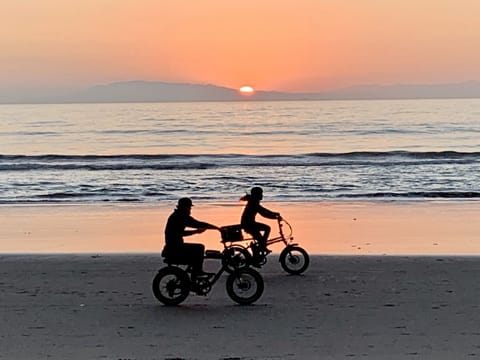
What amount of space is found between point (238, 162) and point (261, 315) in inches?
Result: 1178

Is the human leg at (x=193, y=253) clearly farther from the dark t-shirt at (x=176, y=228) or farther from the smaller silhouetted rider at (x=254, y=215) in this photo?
the smaller silhouetted rider at (x=254, y=215)

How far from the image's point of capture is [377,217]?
60.3 feet

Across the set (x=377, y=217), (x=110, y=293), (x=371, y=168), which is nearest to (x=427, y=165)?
(x=371, y=168)

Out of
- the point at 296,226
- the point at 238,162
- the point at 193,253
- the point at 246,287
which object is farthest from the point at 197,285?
the point at 238,162

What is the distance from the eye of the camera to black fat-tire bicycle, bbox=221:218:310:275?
9117 mm

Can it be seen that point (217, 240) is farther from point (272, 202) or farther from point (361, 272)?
point (272, 202)

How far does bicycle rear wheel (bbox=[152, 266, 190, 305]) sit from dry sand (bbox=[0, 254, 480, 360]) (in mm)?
155

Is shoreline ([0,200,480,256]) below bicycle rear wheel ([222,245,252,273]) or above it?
below

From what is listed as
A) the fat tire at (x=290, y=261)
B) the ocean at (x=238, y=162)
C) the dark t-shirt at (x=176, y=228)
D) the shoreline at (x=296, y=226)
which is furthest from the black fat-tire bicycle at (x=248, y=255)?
the ocean at (x=238, y=162)

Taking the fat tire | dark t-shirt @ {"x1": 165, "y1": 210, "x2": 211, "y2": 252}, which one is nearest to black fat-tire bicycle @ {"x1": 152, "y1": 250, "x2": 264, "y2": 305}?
dark t-shirt @ {"x1": 165, "y1": 210, "x2": 211, "y2": 252}

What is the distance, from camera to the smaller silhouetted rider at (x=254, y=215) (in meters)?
10.4

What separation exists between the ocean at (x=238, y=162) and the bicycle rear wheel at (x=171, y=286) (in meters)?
14.0

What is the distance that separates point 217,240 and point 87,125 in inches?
2505

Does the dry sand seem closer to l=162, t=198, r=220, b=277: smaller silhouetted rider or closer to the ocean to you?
l=162, t=198, r=220, b=277: smaller silhouetted rider
